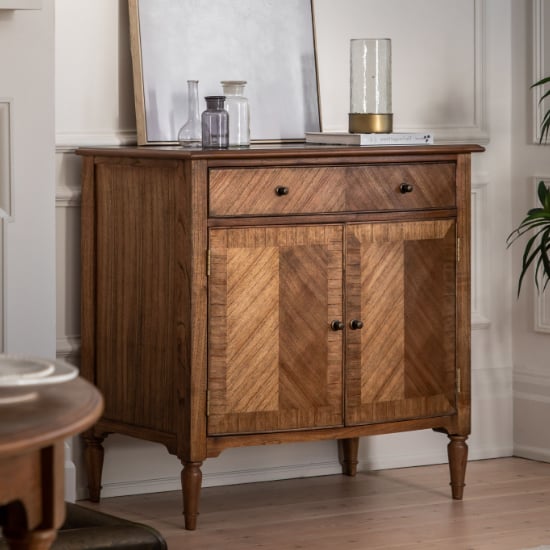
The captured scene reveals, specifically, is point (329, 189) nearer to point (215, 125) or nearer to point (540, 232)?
point (215, 125)

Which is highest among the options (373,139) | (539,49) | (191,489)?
(539,49)

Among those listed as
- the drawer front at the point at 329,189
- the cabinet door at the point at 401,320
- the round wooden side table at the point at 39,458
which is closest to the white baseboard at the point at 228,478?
the cabinet door at the point at 401,320

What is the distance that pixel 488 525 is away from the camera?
349 centimetres

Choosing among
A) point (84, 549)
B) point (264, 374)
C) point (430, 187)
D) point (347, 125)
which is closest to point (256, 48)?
point (347, 125)

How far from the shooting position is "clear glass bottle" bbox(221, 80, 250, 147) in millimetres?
3547

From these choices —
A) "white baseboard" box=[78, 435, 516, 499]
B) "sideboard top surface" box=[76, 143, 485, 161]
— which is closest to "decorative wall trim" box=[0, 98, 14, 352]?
"sideboard top surface" box=[76, 143, 485, 161]

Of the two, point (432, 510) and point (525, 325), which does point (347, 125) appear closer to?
point (525, 325)

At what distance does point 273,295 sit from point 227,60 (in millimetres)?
838

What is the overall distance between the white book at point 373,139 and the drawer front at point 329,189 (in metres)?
0.08

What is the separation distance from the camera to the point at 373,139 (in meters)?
3.56

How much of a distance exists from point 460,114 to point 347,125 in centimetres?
44

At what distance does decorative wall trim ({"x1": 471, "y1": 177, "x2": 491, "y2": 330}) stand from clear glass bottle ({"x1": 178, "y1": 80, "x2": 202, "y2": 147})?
1145 mm

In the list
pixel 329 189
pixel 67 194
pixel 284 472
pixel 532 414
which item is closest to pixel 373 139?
pixel 329 189

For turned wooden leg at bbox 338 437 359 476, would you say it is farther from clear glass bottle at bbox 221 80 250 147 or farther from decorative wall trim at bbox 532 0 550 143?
decorative wall trim at bbox 532 0 550 143
